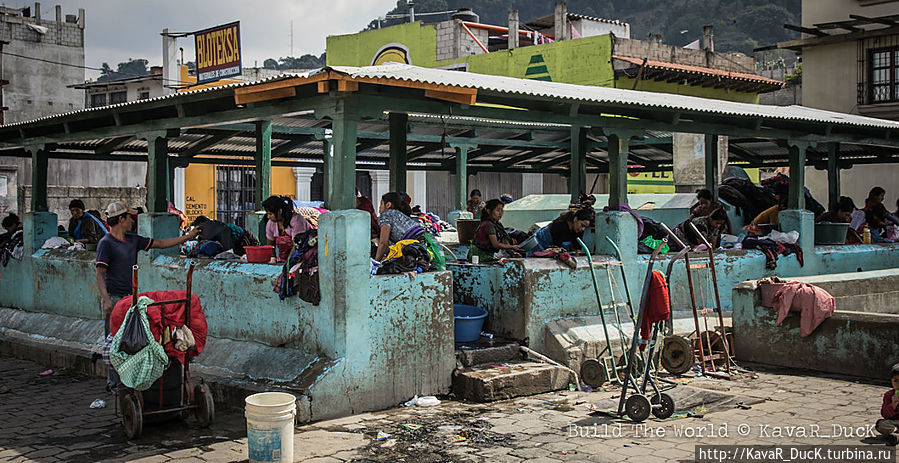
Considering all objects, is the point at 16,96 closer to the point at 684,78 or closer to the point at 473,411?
→ the point at 684,78

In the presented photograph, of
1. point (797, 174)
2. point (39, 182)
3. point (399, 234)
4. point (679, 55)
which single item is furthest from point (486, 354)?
point (679, 55)

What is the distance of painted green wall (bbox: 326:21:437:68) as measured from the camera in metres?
29.5

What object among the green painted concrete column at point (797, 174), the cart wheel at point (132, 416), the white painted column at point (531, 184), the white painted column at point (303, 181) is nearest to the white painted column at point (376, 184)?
the white painted column at point (303, 181)

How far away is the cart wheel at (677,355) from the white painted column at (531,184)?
2273cm

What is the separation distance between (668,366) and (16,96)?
28.8 meters

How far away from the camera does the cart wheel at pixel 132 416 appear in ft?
19.9

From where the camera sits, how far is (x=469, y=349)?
7844mm

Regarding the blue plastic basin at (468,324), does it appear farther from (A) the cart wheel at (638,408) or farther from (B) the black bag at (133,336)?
(B) the black bag at (133,336)

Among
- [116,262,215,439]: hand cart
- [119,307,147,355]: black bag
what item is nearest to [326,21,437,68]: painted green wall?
[116,262,215,439]: hand cart

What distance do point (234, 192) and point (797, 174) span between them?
57.3 feet

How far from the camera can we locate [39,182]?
37.8ft

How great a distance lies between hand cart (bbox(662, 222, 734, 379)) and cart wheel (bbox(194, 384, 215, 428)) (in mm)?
3948

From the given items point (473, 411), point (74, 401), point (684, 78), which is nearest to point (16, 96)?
point (684, 78)

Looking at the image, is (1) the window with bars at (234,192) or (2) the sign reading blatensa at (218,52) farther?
(1) the window with bars at (234,192)
